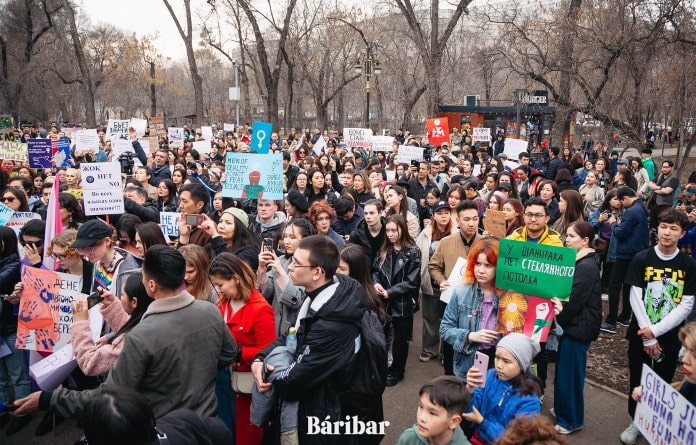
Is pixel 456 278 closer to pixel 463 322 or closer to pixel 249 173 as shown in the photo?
pixel 463 322

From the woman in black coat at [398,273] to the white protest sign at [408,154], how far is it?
6462mm

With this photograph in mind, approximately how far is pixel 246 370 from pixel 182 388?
84cm

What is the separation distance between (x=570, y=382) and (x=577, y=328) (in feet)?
1.69

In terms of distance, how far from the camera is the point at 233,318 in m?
4.08

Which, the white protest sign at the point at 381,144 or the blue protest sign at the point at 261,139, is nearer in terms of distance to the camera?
the blue protest sign at the point at 261,139

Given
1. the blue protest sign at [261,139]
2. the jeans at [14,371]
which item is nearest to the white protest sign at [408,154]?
the blue protest sign at [261,139]

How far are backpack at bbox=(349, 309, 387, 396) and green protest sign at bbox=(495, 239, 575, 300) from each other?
1283mm

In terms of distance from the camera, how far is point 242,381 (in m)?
3.98

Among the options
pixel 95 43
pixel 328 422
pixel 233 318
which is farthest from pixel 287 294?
pixel 95 43

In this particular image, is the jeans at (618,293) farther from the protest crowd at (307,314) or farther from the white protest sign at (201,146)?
the white protest sign at (201,146)

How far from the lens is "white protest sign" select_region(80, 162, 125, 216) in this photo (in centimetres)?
720

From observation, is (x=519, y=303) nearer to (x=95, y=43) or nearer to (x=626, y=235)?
(x=626, y=235)

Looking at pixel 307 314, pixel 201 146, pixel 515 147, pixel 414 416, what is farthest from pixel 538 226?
pixel 201 146

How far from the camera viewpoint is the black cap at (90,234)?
4605 mm
